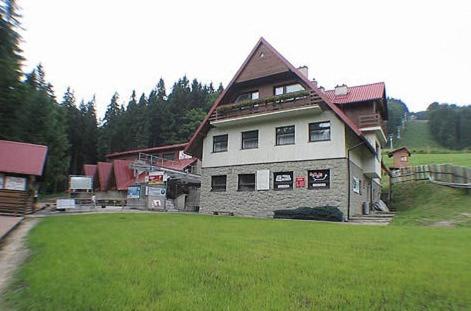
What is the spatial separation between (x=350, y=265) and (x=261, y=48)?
67.2 ft

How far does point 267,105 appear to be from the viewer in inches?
997

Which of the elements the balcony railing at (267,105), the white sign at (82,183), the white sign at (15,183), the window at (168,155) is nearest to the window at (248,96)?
A: the balcony railing at (267,105)

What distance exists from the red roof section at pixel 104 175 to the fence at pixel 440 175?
32.2 meters

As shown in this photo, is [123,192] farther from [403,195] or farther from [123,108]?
[123,108]

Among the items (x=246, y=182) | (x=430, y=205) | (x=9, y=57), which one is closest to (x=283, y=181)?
(x=246, y=182)

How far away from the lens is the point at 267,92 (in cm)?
2656

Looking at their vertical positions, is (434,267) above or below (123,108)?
below

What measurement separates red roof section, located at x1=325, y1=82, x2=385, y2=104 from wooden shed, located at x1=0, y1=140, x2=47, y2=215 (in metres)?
19.2

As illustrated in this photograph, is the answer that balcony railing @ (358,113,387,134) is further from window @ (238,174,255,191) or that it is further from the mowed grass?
the mowed grass

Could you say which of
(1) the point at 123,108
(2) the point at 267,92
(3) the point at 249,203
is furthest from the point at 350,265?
(1) the point at 123,108

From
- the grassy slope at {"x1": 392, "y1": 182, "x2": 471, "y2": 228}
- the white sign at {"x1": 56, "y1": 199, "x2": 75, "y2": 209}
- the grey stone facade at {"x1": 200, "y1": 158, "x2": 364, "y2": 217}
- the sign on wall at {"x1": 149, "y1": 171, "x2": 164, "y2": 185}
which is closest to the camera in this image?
the grassy slope at {"x1": 392, "y1": 182, "x2": 471, "y2": 228}

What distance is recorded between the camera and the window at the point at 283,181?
24.6 metres

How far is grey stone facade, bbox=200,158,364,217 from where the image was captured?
74.8 feet

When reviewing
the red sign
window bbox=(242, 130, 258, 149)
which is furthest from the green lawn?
the red sign
